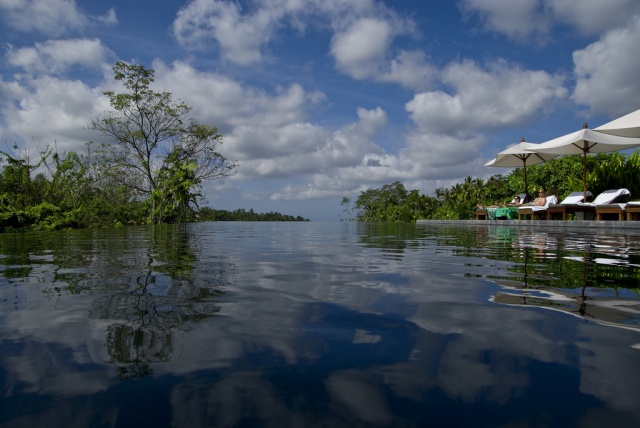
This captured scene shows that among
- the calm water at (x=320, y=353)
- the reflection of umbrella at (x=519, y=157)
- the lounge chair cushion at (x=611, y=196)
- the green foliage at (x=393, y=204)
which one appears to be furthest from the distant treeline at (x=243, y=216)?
the calm water at (x=320, y=353)

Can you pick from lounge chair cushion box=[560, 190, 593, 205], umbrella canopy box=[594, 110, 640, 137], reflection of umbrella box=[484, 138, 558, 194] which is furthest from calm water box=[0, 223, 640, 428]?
reflection of umbrella box=[484, 138, 558, 194]

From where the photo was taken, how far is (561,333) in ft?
5.85

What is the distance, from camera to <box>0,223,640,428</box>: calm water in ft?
3.69

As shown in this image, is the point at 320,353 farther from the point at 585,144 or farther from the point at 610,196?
the point at 585,144

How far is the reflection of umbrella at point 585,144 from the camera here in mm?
12930

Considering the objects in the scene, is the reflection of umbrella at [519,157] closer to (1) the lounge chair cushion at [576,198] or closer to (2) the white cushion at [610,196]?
(1) the lounge chair cushion at [576,198]

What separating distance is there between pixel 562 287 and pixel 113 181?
26.7 meters

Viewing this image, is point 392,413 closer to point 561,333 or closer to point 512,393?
point 512,393

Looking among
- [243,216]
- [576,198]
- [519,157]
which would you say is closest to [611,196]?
[576,198]

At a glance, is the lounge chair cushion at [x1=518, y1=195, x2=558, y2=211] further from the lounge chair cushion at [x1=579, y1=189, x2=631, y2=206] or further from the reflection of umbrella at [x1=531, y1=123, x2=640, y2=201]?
the lounge chair cushion at [x1=579, y1=189, x2=631, y2=206]

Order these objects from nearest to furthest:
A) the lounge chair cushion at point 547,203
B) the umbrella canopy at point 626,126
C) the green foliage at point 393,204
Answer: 1. the umbrella canopy at point 626,126
2. the lounge chair cushion at point 547,203
3. the green foliage at point 393,204

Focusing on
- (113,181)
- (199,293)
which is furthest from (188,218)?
(199,293)

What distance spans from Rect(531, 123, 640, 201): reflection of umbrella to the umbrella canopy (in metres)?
0.80

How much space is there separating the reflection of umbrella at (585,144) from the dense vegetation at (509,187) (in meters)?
1.11
